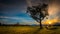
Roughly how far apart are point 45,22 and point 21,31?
575 millimetres

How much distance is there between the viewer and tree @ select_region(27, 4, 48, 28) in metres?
2.66

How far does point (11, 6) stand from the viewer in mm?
2680

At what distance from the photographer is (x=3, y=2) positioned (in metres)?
2.65

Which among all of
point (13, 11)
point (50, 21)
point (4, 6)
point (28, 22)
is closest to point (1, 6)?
point (4, 6)

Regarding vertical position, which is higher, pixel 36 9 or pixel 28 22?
pixel 36 9

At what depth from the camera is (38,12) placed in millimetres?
2672

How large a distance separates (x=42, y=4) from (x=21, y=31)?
30.4 inches

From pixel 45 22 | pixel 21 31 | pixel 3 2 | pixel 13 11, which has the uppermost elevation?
pixel 3 2

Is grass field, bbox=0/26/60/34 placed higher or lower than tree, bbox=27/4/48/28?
lower

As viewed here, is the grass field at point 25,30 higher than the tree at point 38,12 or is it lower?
lower

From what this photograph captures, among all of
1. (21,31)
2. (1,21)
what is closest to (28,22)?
(21,31)

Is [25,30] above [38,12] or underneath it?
underneath

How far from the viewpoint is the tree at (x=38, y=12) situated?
2661mm

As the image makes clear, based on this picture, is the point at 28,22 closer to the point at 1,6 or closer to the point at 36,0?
the point at 36,0
